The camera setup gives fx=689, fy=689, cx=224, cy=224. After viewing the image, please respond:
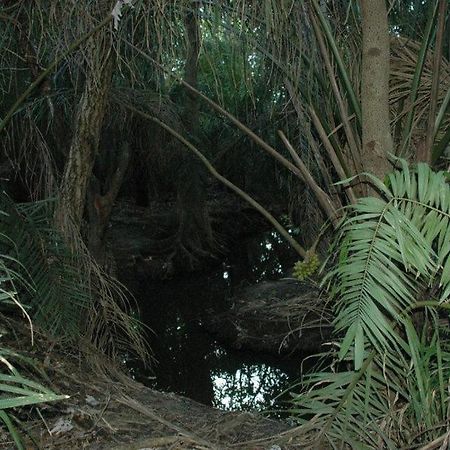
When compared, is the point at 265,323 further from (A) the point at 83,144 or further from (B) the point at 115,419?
(B) the point at 115,419

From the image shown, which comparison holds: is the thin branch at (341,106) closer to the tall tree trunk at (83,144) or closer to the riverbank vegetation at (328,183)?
the riverbank vegetation at (328,183)

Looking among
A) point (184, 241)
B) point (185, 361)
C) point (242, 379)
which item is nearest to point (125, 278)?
point (184, 241)

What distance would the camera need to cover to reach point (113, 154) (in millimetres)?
8953

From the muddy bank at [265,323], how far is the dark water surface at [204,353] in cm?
10

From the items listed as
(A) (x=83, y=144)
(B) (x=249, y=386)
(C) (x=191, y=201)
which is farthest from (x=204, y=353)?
(A) (x=83, y=144)

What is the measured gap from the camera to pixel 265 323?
659cm

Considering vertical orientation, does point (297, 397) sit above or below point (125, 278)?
below

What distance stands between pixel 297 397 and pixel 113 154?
6876 millimetres

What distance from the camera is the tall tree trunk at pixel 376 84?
8.00ft

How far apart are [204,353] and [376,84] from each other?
4.57 meters

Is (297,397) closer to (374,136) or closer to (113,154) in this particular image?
(374,136)

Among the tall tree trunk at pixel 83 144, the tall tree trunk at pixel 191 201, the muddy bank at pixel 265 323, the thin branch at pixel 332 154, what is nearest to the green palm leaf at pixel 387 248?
the thin branch at pixel 332 154

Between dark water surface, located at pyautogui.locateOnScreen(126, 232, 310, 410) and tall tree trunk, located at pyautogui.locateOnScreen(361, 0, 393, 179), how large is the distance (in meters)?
2.14

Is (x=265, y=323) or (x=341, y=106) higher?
(x=265, y=323)
